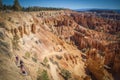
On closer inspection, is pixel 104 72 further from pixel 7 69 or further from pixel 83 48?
pixel 83 48

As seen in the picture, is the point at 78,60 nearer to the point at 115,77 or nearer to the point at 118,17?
the point at 115,77

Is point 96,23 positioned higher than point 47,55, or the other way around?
point 47,55

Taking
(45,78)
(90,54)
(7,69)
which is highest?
(7,69)

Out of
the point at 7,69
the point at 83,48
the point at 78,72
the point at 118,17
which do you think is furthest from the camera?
the point at 118,17

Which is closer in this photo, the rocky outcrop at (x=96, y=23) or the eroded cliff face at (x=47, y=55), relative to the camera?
the eroded cliff face at (x=47, y=55)

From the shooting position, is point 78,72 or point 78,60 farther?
point 78,60

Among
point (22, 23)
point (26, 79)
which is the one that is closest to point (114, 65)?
point (22, 23)

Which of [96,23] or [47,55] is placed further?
[96,23]

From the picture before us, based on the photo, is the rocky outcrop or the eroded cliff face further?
the rocky outcrop

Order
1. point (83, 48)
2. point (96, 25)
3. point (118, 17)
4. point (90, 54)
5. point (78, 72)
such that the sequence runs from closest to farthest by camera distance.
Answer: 1. point (78, 72)
2. point (90, 54)
3. point (83, 48)
4. point (96, 25)
5. point (118, 17)

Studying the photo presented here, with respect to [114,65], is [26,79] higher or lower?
higher
